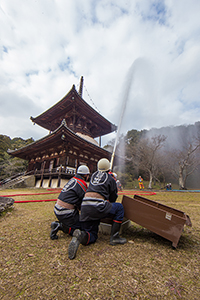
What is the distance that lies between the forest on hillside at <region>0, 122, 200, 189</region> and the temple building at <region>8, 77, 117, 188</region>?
556cm

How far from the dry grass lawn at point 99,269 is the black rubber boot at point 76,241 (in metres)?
0.08

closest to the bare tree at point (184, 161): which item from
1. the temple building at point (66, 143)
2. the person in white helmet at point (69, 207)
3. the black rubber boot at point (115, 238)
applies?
the temple building at point (66, 143)

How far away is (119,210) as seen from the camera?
2424mm

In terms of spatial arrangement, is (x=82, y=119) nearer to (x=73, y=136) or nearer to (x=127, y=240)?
(x=73, y=136)

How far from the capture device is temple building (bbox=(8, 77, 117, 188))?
A: 14117mm

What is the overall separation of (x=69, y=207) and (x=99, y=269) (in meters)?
1.00

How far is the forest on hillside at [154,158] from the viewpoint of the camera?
80.0ft

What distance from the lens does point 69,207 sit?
239 cm

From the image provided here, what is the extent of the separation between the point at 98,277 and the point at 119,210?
40.8 inches

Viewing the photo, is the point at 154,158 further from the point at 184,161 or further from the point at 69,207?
the point at 69,207

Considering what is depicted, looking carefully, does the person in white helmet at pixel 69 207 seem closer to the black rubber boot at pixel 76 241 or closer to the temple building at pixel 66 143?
the black rubber boot at pixel 76 241

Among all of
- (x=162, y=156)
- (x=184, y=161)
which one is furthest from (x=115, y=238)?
(x=162, y=156)

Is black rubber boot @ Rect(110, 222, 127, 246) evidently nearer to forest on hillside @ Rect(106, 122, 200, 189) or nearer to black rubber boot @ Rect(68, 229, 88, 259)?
black rubber boot @ Rect(68, 229, 88, 259)

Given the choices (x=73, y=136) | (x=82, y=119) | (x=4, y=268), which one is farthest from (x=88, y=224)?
(x=82, y=119)
